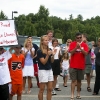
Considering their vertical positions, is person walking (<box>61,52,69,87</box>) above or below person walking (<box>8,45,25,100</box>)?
below

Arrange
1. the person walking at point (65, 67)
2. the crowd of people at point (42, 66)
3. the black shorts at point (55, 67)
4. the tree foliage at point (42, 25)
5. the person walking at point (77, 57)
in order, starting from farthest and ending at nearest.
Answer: the tree foliage at point (42, 25)
the person walking at point (65, 67)
the black shorts at point (55, 67)
the person walking at point (77, 57)
the crowd of people at point (42, 66)

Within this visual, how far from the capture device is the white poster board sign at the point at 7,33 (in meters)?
5.68

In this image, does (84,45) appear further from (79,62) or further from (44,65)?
(44,65)

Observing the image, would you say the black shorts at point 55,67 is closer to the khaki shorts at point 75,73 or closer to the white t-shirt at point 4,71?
the khaki shorts at point 75,73

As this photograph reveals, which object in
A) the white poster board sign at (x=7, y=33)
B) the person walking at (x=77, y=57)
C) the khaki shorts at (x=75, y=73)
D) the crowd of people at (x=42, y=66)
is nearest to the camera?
the white poster board sign at (x=7, y=33)

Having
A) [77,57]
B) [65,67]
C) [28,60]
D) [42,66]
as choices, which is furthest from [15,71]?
[65,67]

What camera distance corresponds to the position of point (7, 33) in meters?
5.72

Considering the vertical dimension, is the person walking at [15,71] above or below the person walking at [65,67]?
above

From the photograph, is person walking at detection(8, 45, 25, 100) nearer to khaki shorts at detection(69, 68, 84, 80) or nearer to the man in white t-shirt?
the man in white t-shirt

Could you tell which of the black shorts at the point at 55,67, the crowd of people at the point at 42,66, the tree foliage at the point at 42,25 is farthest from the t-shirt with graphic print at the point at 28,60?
the tree foliage at the point at 42,25

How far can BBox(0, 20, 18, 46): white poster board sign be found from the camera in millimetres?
5676

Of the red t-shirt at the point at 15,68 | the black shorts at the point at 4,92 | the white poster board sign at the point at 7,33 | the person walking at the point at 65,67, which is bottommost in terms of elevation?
the person walking at the point at 65,67

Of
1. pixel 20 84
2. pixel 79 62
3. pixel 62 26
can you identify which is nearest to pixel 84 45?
pixel 79 62

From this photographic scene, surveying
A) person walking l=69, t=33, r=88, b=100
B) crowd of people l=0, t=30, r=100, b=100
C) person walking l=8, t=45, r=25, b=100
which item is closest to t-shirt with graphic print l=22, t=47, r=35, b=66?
crowd of people l=0, t=30, r=100, b=100
